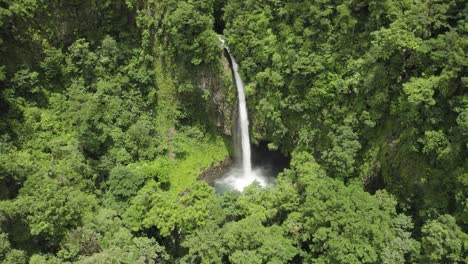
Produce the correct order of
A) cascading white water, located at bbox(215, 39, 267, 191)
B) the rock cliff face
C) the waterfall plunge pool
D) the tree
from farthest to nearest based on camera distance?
the waterfall plunge pool, cascading white water, located at bbox(215, 39, 267, 191), the rock cliff face, the tree

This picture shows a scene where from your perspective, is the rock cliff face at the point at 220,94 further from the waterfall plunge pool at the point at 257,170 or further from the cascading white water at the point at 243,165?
the waterfall plunge pool at the point at 257,170

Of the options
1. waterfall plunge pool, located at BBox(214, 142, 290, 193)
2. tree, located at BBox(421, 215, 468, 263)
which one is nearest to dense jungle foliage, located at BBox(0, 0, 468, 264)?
tree, located at BBox(421, 215, 468, 263)

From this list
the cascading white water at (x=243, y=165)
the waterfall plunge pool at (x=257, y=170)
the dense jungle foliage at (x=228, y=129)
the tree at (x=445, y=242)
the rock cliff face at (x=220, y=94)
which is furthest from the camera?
the waterfall plunge pool at (x=257, y=170)

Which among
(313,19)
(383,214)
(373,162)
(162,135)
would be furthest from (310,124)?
(162,135)

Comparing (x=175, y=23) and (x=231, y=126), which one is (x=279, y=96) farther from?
(x=175, y=23)

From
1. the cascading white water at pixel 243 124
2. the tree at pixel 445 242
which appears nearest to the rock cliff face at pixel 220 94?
the cascading white water at pixel 243 124

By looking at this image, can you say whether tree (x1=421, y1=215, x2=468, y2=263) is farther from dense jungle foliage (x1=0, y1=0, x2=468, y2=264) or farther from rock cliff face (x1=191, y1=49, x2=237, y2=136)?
rock cliff face (x1=191, y1=49, x2=237, y2=136)

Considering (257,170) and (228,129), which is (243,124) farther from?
(257,170)
